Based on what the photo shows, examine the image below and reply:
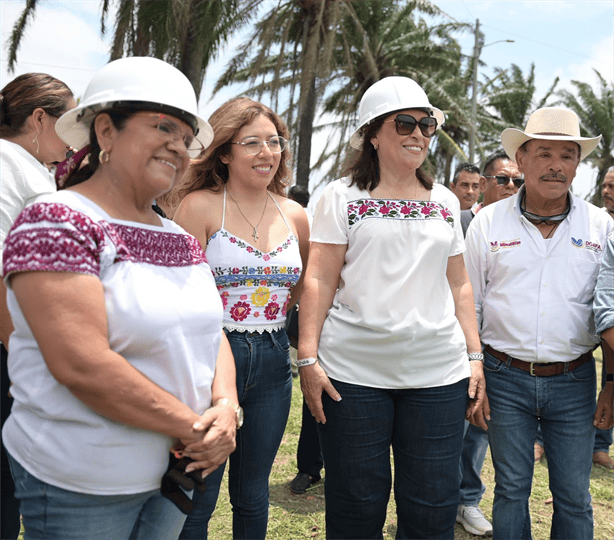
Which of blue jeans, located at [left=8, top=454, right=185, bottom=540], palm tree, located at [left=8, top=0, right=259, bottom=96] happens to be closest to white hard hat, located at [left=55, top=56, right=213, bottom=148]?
blue jeans, located at [left=8, top=454, right=185, bottom=540]

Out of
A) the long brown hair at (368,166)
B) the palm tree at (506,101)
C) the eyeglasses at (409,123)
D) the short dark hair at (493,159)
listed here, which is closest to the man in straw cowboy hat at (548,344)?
the long brown hair at (368,166)

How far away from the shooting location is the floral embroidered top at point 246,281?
8.07 ft

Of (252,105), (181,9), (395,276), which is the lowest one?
(395,276)

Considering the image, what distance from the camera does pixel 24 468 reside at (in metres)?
1.49

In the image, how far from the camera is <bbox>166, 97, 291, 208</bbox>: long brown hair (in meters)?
2.63

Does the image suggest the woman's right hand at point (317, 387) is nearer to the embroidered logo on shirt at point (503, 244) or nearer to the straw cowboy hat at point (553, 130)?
the embroidered logo on shirt at point (503, 244)

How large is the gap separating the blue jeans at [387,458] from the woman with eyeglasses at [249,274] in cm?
29

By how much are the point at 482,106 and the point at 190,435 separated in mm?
30183

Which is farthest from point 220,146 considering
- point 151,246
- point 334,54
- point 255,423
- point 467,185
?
point 334,54

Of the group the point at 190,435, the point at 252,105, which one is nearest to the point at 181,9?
the point at 252,105

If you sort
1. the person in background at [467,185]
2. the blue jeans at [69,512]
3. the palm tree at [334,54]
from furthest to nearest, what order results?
the palm tree at [334,54] → the person in background at [467,185] → the blue jeans at [69,512]

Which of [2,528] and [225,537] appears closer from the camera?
[2,528]

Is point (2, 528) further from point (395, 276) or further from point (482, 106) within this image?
point (482, 106)

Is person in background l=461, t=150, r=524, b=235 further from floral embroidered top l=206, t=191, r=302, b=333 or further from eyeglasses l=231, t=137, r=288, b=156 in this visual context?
floral embroidered top l=206, t=191, r=302, b=333
